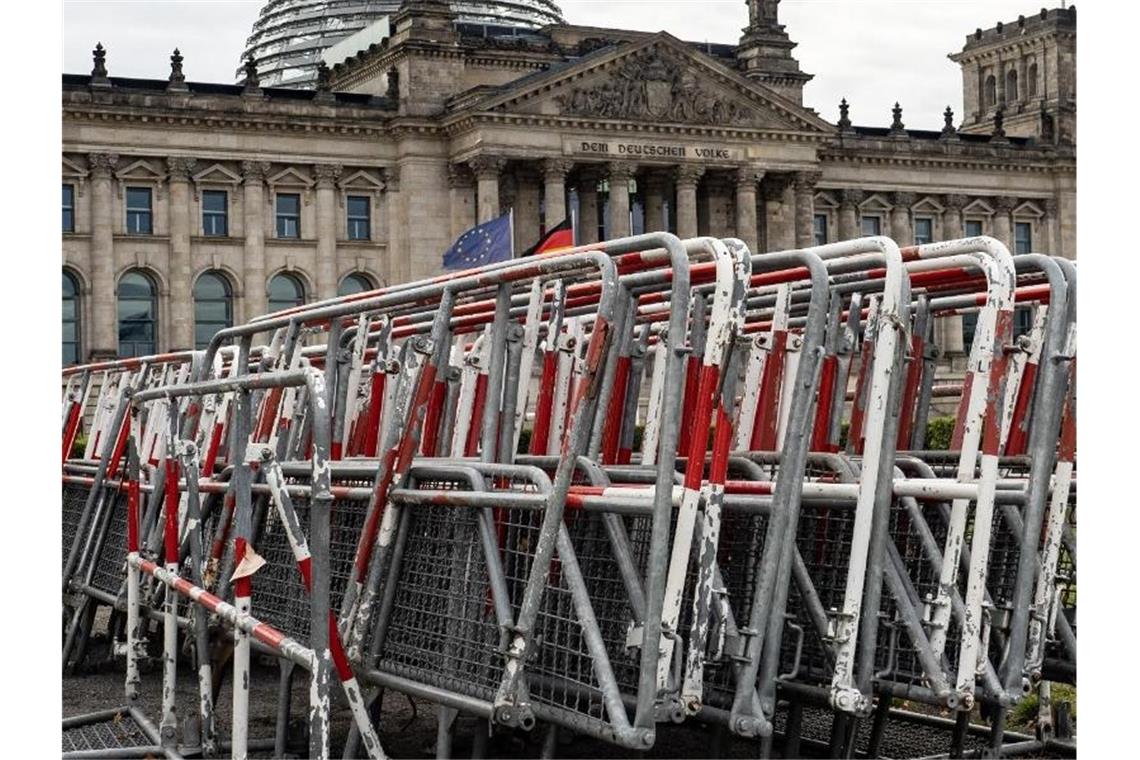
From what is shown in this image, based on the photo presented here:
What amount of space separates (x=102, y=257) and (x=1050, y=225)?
127 feet

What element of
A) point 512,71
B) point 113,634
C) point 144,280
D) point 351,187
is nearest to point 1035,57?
point 512,71

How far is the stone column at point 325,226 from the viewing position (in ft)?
219

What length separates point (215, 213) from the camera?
6600 cm

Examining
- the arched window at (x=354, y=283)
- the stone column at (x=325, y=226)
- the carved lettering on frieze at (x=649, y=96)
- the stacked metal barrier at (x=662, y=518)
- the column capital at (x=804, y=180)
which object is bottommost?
the stacked metal barrier at (x=662, y=518)

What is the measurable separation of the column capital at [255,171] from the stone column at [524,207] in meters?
8.74

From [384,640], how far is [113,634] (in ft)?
19.3

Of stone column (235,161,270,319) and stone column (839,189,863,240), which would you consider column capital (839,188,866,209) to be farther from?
stone column (235,161,270,319)

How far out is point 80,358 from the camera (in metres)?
64.2

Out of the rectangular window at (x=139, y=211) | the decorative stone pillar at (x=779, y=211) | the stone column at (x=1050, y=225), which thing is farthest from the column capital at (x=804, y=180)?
the rectangular window at (x=139, y=211)

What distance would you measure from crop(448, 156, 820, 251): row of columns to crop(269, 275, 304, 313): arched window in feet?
18.7

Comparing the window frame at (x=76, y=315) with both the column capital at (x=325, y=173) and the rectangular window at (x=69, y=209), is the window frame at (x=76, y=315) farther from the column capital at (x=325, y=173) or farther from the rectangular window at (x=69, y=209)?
the column capital at (x=325, y=173)

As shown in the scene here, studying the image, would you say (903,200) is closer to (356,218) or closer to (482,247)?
(356,218)

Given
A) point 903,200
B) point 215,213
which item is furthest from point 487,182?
point 903,200

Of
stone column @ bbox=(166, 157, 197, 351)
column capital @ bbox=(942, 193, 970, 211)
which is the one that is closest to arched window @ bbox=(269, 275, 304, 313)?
stone column @ bbox=(166, 157, 197, 351)
